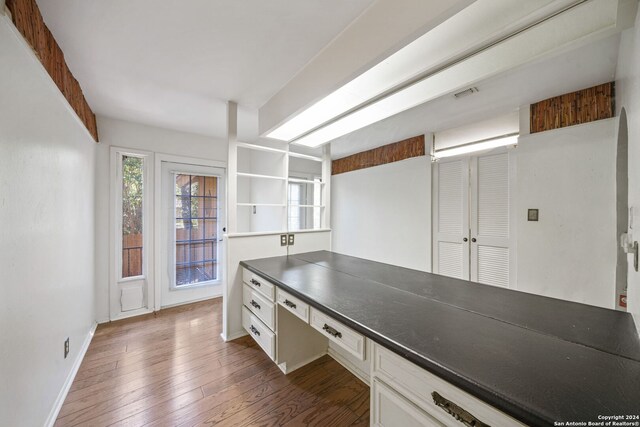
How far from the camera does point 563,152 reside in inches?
81.7

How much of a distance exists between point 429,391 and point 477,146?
2766 mm

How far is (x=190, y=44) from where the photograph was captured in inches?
60.1

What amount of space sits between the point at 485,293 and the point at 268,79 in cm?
216

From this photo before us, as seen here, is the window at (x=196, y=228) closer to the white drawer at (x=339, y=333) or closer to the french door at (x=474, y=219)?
the white drawer at (x=339, y=333)

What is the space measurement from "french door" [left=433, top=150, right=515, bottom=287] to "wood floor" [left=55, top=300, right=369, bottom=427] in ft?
6.01

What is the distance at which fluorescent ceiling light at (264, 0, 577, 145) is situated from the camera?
0.92 m

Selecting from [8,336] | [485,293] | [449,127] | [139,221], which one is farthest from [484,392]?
[139,221]

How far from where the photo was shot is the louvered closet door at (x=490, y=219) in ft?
8.04

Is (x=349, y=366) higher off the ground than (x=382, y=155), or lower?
lower

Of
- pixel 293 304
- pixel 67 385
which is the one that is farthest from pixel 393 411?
pixel 67 385

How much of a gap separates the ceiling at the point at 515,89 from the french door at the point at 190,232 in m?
2.26

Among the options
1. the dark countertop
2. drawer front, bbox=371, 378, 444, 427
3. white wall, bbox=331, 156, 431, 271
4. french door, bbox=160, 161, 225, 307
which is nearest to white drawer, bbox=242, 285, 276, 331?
the dark countertop

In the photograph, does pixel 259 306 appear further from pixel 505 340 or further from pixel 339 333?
pixel 505 340

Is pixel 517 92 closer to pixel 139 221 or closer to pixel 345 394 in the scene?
pixel 345 394
